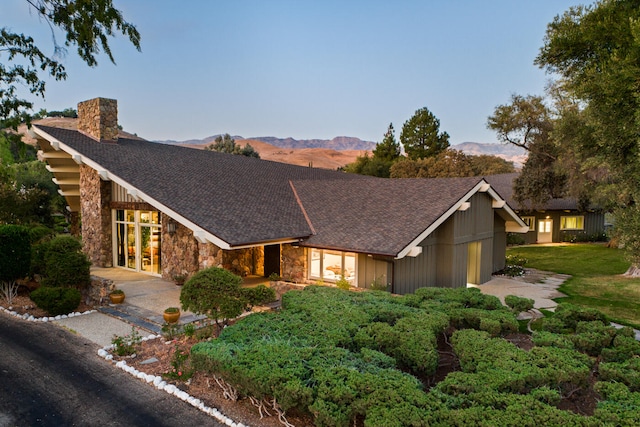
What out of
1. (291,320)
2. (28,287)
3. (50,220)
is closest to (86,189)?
(28,287)

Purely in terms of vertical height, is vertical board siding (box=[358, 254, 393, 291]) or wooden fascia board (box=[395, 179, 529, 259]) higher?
wooden fascia board (box=[395, 179, 529, 259])

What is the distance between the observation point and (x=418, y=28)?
943 inches

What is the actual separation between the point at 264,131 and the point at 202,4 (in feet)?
A: 149

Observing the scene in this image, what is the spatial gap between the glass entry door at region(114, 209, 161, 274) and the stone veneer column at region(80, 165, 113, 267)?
→ 15.2 inches

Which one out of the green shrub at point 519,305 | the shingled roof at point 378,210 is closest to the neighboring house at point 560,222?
the shingled roof at point 378,210

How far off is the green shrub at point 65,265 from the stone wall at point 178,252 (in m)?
3.13

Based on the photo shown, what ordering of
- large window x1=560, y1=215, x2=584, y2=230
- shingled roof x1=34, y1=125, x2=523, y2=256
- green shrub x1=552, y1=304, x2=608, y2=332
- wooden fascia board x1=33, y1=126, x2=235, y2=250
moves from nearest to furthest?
green shrub x1=552, y1=304, x2=608, y2=332 < wooden fascia board x1=33, y1=126, x2=235, y2=250 < shingled roof x1=34, y1=125, x2=523, y2=256 < large window x1=560, y1=215, x2=584, y2=230

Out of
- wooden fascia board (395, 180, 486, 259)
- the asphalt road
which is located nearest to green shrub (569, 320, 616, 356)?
wooden fascia board (395, 180, 486, 259)

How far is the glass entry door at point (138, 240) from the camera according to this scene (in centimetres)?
1520

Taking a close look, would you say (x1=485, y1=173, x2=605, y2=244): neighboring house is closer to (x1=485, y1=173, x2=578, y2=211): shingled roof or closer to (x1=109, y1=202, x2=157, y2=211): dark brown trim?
(x1=485, y1=173, x2=578, y2=211): shingled roof

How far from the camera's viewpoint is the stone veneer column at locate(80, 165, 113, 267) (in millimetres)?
16469

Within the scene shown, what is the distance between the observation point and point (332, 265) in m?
13.5

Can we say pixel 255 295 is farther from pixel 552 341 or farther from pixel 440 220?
pixel 440 220

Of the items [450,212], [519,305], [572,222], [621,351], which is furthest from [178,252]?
[572,222]
